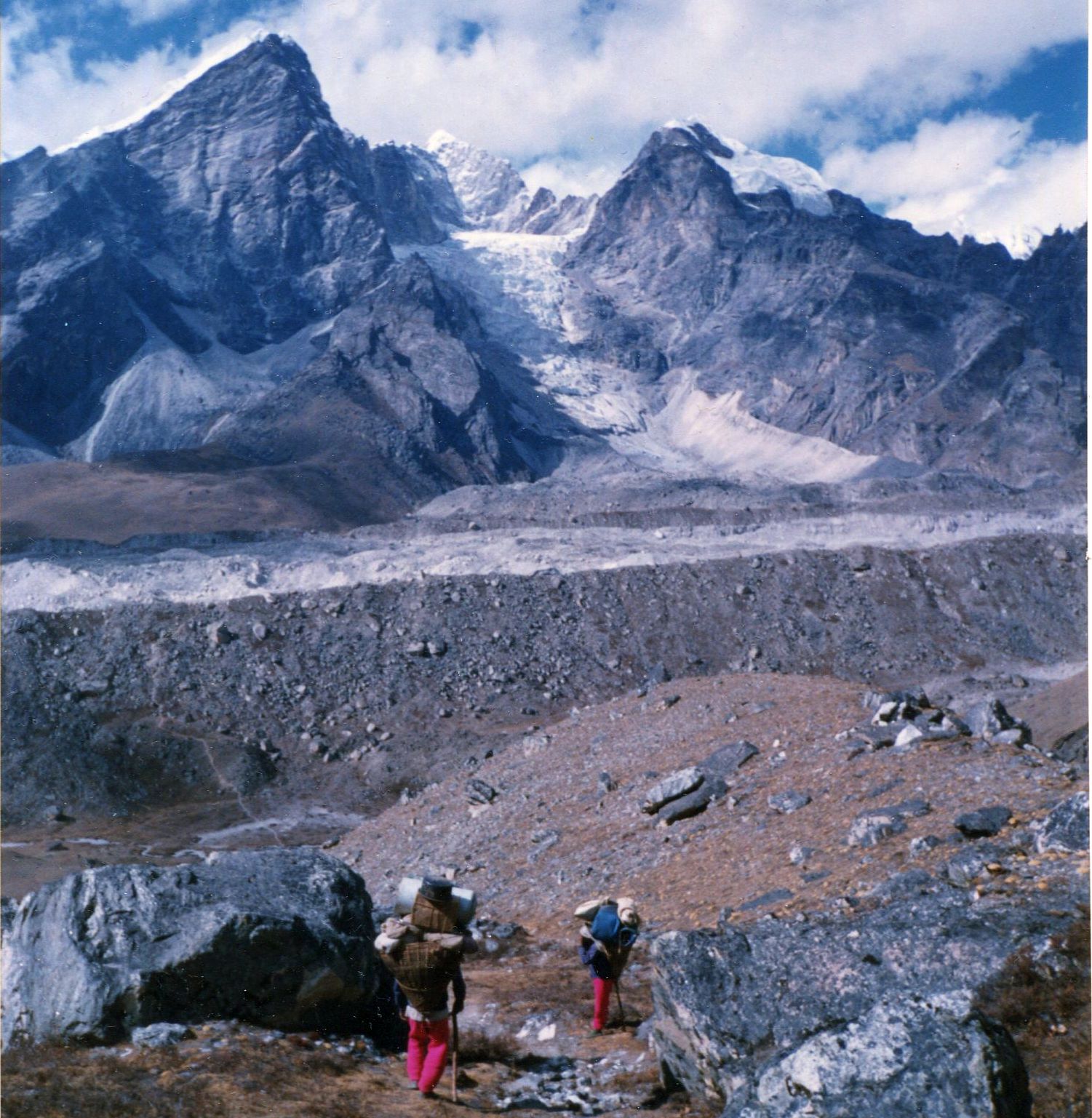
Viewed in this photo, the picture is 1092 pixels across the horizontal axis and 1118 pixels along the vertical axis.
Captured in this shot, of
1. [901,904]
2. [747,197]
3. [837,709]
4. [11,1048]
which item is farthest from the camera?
[747,197]

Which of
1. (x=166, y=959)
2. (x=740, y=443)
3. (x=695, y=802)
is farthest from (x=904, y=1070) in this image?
(x=740, y=443)

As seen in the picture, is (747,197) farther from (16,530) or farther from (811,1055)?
(811,1055)

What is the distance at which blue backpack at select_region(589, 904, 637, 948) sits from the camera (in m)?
8.02

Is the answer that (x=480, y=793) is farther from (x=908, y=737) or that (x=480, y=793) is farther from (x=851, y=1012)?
(x=851, y=1012)

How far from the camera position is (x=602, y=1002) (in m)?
7.82

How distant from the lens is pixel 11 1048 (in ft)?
21.7

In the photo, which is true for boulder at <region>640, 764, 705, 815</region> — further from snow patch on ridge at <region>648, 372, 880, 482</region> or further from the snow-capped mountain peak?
the snow-capped mountain peak

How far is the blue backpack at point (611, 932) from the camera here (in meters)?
8.02

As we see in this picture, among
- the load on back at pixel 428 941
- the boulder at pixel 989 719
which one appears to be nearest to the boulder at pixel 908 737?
the boulder at pixel 989 719

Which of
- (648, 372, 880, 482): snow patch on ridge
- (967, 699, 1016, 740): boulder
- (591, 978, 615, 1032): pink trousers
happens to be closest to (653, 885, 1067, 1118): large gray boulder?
(591, 978, 615, 1032): pink trousers

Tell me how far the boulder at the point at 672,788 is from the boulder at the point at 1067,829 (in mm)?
7202

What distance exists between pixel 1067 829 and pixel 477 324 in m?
128

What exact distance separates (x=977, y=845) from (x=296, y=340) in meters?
124

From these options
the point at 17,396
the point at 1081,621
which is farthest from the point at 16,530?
the point at 1081,621
